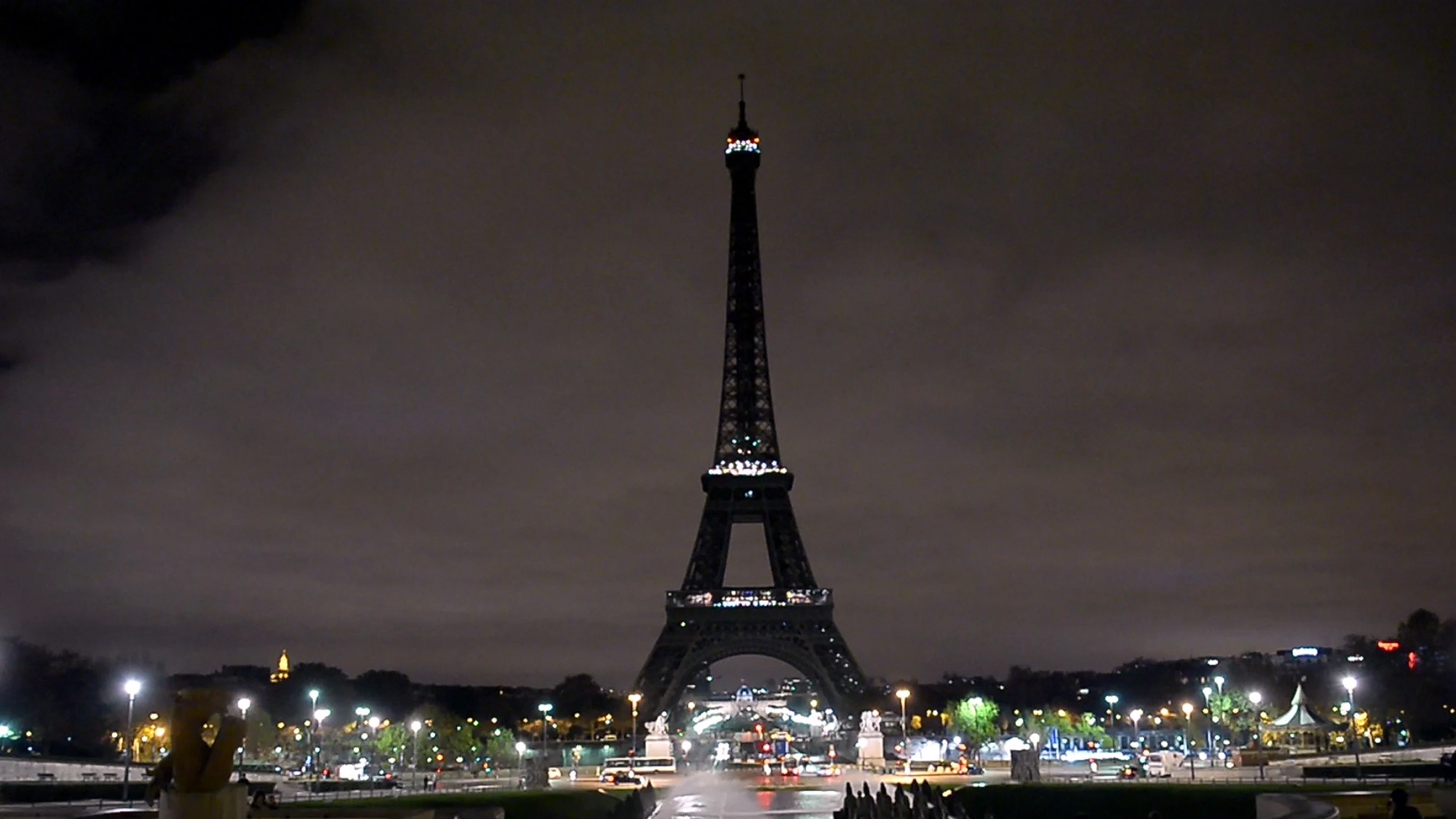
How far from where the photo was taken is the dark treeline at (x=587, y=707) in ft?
321

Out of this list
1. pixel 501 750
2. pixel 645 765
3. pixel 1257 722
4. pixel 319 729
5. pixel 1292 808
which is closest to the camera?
pixel 1292 808

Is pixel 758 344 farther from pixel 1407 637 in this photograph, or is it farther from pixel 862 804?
pixel 862 804

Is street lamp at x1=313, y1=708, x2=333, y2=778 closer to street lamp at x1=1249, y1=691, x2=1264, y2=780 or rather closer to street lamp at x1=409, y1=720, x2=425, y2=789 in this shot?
street lamp at x1=409, y1=720, x2=425, y2=789

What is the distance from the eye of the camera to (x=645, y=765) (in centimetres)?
9131

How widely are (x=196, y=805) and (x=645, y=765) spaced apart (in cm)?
7463

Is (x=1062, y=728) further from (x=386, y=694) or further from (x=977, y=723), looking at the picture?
(x=386, y=694)

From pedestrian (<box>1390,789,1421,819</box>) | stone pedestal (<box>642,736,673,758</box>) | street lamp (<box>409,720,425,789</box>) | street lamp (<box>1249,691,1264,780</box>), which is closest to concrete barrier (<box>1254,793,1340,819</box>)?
pedestrian (<box>1390,789,1421,819</box>)

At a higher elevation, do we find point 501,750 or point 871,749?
point 871,749

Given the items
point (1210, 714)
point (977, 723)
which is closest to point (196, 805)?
point (1210, 714)

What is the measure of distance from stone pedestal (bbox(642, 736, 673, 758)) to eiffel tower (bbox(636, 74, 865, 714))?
63.1 feet

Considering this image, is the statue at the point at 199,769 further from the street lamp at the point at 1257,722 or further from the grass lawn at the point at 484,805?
the street lamp at the point at 1257,722

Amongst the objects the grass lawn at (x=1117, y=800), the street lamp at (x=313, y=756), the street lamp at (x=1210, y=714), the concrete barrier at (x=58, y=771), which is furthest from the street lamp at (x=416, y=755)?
the street lamp at (x=1210, y=714)

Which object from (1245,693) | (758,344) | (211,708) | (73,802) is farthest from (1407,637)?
(211,708)

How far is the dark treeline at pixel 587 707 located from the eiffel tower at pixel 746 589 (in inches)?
344
